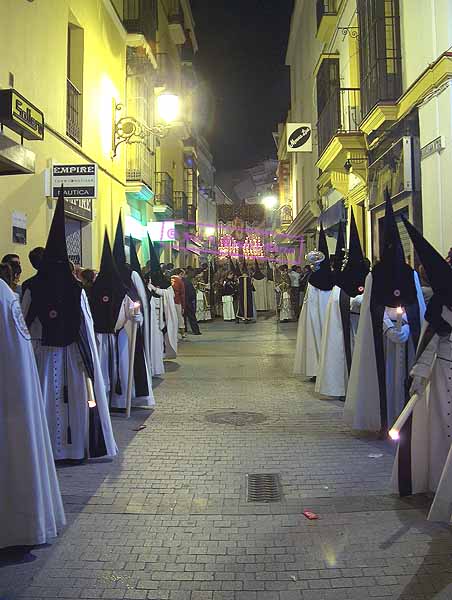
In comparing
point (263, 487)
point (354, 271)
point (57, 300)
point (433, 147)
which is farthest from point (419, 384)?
point (433, 147)

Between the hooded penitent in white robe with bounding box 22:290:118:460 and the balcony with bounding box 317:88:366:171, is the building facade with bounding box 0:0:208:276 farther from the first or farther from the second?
the balcony with bounding box 317:88:366:171

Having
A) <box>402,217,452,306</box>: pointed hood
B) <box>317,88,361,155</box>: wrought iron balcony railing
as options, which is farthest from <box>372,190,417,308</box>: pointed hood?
Result: <box>317,88,361,155</box>: wrought iron balcony railing

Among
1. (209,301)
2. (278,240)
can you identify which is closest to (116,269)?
(209,301)

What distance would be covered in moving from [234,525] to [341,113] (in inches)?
584

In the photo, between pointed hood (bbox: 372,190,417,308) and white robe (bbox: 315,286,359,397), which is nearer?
pointed hood (bbox: 372,190,417,308)

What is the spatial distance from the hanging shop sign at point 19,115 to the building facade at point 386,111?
6.61 meters

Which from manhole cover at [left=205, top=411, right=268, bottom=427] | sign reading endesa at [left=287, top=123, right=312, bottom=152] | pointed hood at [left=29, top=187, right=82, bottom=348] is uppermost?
sign reading endesa at [left=287, top=123, right=312, bottom=152]

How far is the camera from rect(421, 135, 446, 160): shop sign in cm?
975

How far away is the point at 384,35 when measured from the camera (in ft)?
39.5

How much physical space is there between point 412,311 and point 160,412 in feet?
12.0

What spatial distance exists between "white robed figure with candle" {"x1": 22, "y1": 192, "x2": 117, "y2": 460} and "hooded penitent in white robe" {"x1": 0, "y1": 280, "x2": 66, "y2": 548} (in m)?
1.32

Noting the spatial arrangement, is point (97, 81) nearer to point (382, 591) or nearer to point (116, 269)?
point (116, 269)

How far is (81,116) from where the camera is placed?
13.1m

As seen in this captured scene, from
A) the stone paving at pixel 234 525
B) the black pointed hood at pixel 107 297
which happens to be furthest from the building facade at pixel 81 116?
the stone paving at pixel 234 525
